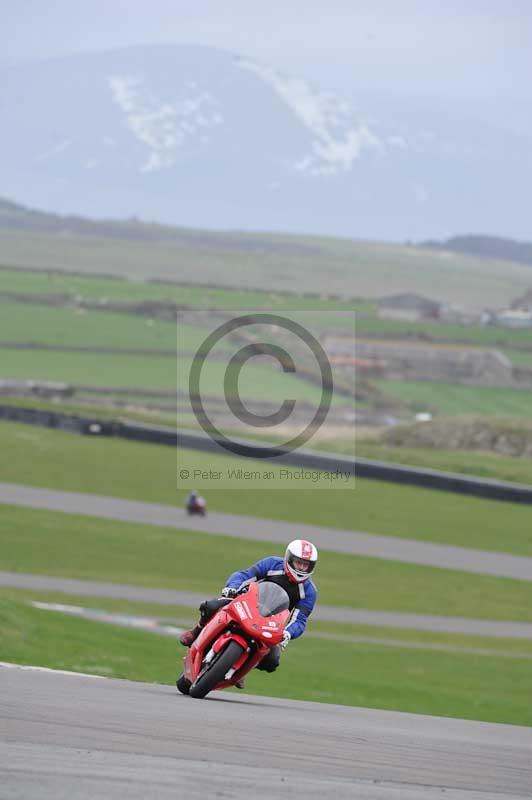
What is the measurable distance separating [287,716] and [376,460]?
39.2 metres

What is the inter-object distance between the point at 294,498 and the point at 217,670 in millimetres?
31595

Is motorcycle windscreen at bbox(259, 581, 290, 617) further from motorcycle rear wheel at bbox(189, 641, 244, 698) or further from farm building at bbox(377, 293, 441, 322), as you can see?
farm building at bbox(377, 293, 441, 322)

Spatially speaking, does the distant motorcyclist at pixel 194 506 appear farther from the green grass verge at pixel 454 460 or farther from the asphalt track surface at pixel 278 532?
the green grass verge at pixel 454 460

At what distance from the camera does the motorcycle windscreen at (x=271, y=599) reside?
37.7ft

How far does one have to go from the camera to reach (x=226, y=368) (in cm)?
8794

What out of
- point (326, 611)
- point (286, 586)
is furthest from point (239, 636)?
point (326, 611)

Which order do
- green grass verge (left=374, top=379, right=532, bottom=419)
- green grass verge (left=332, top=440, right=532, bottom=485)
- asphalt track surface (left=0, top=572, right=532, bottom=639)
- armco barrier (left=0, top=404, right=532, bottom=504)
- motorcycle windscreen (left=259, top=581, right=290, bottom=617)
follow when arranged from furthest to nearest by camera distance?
green grass verge (left=374, top=379, right=532, bottom=419), green grass verge (left=332, top=440, right=532, bottom=485), armco barrier (left=0, top=404, right=532, bottom=504), asphalt track surface (left=0, top=572, right=532, bottom=639), motorcycle windscreen (left=259, top=581, right=290, bottom=617)

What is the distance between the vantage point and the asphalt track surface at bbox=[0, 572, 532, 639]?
86.8ft

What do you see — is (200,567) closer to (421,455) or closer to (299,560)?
(299,560)

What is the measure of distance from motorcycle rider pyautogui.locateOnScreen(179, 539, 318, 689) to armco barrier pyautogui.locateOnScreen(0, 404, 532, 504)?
3423 cm

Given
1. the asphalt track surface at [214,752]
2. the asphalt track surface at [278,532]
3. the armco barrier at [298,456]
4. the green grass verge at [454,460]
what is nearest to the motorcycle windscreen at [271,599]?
the asphalt track surface at [214,752]

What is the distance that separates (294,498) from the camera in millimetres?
42969

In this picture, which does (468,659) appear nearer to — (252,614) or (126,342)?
(252,614)

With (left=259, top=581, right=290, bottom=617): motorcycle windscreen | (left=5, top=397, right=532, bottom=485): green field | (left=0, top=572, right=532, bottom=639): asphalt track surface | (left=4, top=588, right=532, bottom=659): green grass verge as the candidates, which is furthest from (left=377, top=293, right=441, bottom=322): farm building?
(left=259, top=581, right=290, bottom=617): motorcycle windscreen
